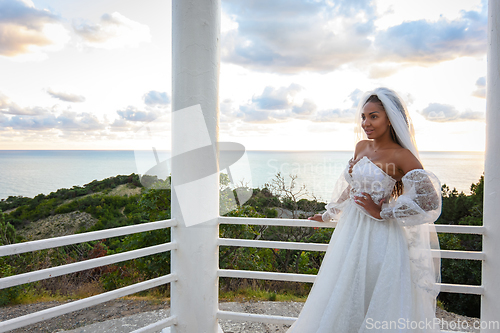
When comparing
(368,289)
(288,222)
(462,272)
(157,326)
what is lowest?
(462,272)

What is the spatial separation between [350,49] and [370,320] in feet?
31.8

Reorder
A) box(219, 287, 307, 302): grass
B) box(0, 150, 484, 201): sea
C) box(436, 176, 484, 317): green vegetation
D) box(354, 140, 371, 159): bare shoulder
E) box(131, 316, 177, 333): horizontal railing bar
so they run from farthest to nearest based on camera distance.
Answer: box(436, 176, 484, 317): green vegetation < box(0, 150, 484, 201): sea < box(219, 287, 307, 302): grass < box(131, 316, 177, 333): horizontal railing bar < box(354, 140, 371, 159): bare shoulder

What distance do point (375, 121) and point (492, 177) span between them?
0.84 metres

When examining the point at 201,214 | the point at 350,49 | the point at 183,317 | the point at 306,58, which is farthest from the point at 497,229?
the point at 306,58

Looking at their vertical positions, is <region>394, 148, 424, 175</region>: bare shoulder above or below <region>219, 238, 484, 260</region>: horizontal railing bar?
above

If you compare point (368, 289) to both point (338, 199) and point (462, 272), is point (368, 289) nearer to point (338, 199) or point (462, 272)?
point (338, 199)

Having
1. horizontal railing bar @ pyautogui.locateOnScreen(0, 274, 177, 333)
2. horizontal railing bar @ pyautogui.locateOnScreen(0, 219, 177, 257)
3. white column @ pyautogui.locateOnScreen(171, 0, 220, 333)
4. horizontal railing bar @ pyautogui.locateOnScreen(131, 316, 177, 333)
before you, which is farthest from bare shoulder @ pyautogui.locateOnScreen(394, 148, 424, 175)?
horizontal railing bar @ pyautogui.locateOnScreen(131, 316, 177, 333)

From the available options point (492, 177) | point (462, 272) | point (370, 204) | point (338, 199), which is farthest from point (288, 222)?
point (462, 272)

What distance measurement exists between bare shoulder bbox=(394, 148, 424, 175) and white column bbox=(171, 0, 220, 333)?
1.10 metres

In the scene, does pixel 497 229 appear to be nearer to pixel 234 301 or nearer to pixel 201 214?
pixel 201 214

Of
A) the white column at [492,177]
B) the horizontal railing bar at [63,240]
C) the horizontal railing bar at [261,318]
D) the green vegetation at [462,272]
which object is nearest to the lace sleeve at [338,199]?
the horizontal railing bar at [261,318]

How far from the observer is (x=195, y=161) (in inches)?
75.9

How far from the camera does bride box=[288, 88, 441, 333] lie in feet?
4.41

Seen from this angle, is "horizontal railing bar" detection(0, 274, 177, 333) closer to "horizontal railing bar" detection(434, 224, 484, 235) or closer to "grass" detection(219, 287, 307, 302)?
"horizontal railing bar" detection(434, 224, 484, 235)
